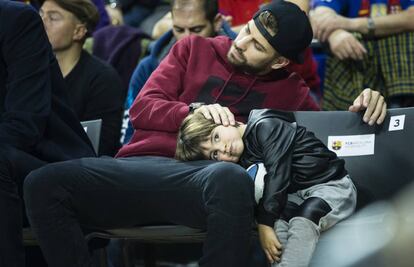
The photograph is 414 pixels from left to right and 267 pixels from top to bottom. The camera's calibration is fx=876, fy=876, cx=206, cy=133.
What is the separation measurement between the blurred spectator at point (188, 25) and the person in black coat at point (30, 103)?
64 cm

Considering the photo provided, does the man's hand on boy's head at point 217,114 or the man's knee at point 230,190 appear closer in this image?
the man's knee at point 230,190

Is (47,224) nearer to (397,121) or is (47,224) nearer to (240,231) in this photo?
(240,231)

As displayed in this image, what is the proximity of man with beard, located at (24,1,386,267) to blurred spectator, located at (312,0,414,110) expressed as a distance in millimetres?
610

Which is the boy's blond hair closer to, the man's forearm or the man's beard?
the man's beard

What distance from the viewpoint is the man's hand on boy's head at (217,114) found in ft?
9.43

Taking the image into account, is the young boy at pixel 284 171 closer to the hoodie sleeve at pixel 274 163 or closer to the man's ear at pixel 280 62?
the hoodie sleeve at pixel 274 163

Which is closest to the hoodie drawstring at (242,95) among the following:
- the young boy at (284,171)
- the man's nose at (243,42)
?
the man's nose at (243,42)

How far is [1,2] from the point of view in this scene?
127 inches

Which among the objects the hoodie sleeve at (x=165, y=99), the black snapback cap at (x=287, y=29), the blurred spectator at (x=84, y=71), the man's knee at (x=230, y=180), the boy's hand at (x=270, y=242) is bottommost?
the blurred spectator at (x=84, y=71)

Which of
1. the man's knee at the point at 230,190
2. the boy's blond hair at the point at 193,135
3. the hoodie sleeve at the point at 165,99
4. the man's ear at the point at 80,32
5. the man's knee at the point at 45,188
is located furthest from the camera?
the man's ear at the point at 80,32

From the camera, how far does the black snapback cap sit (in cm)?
318

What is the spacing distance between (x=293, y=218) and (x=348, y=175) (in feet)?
1.13

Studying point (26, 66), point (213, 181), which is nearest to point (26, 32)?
point (26, 66)

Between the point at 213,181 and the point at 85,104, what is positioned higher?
the point at 213,181
